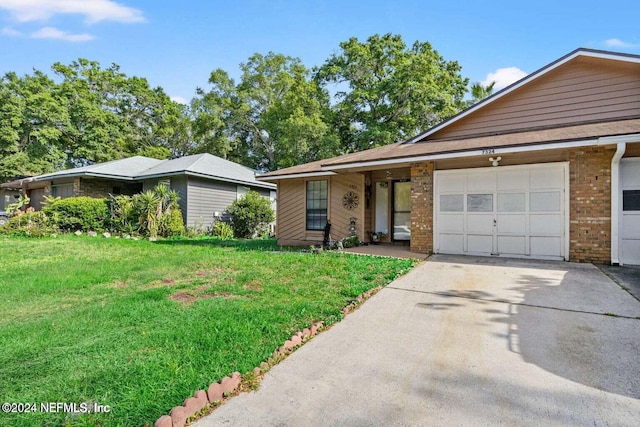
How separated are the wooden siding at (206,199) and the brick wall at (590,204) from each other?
14.3 metres

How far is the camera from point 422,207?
8.41 meters

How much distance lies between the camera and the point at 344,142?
944 inches

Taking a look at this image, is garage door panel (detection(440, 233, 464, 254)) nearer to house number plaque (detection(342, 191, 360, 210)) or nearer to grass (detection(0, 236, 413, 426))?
grass (detection(0, 236, 413, 426))

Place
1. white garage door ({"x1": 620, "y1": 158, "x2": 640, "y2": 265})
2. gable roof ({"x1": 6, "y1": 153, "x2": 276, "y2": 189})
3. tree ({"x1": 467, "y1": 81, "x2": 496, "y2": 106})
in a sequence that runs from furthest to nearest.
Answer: tree ({"x1": 467, "y1": 81, "x2": 496, "y2": 106}) → gable roof ({"x1": 6, "y1": 153, "x2": 276, "y2": 189}) → white garage door ({"x1": 620, "y1": 158, "x2": 640, "y2": 265})

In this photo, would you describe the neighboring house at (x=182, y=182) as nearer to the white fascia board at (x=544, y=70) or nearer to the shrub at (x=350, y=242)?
the shrub at (x=350, y=242)

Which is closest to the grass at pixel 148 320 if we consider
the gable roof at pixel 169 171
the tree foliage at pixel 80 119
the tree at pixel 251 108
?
the gable roof at pixel 169 171

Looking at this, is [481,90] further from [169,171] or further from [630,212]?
[169,171]

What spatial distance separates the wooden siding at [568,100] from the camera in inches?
301

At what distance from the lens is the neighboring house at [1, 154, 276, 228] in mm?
15320

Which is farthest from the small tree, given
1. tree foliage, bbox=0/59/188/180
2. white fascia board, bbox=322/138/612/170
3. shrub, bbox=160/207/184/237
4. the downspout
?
tree foliage, bbox=0/59/188/180

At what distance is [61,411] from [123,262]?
6.28 metres

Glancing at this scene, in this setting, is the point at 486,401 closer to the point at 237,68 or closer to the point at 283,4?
the point at 283,4

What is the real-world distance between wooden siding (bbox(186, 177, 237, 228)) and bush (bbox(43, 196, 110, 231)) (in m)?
3.64

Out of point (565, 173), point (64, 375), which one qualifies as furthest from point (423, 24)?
point (64, 375)
